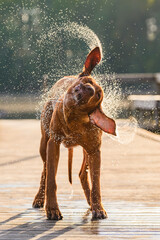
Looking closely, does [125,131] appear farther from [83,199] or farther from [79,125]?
[79,125]

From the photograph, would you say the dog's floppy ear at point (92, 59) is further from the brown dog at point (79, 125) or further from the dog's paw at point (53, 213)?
the dog's paw at point (53, 213)

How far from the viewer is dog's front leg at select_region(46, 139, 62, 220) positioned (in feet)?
9.90

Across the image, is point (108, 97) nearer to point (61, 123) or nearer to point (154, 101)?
point (61, 123)

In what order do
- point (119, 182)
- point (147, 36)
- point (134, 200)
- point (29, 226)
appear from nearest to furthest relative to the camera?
1. point (29, 226)
2. point (134, 200)
3. point (119, 182)
4. point (147, 36)

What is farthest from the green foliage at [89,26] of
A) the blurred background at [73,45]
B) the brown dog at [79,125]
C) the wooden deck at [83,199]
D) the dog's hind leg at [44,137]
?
the brown dog at [79,125]

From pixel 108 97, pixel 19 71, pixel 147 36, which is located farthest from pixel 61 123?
pixel 147 36

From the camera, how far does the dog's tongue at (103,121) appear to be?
2643 millimetres

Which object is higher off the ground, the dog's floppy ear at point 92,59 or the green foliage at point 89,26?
the dog's floppy ear at point 92,59

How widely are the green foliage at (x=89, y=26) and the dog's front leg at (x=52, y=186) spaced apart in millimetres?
14604

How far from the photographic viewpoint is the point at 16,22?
23.9 m

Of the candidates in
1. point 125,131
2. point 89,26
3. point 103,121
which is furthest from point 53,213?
point 89,26

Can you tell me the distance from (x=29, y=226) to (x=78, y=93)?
2.57 feet

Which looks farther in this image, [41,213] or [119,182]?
[119,182]

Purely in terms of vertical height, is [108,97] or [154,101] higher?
[108,97]
